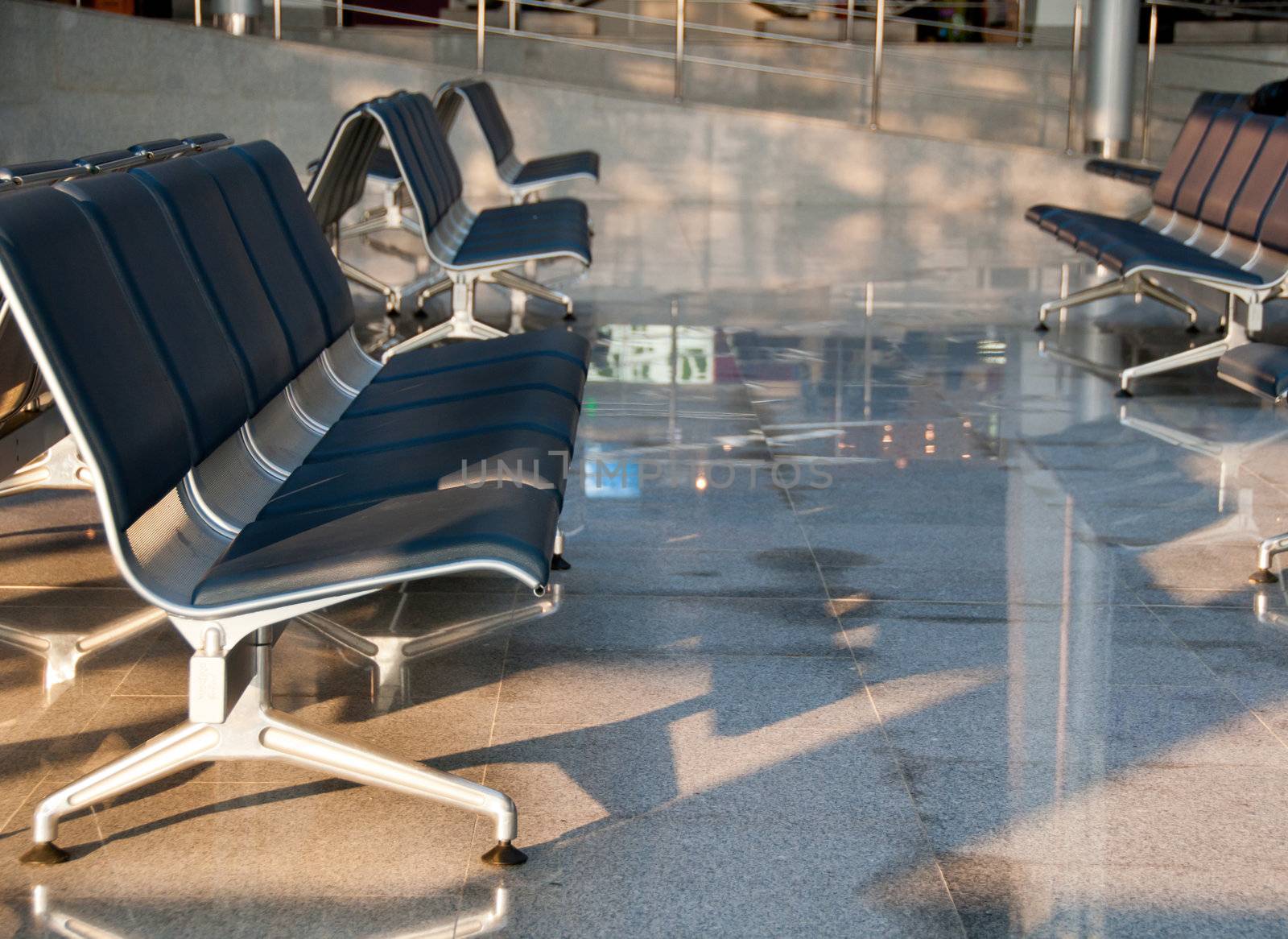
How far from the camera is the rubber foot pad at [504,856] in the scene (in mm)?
2025

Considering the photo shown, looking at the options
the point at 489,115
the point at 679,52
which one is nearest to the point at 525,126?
the point at 679,52

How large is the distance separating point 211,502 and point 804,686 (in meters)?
0.99

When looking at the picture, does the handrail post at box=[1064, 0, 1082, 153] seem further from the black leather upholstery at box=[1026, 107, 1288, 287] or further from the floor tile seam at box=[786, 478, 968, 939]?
the floor tile seam at box=[786, 478, 968, 939]

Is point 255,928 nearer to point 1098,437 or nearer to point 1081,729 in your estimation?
point 1081,729

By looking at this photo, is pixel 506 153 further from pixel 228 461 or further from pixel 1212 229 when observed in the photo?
pixel 228 461

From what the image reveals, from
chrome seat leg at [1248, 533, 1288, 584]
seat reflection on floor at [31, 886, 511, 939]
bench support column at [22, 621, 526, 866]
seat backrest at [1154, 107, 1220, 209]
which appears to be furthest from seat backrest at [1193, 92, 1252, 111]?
seat reflection on floor at [31, 886, 511, 939]

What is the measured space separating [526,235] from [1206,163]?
234cm

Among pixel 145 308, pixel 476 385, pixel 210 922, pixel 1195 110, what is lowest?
pixel 210 922

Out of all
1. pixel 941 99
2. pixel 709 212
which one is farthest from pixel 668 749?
pixel 941 99

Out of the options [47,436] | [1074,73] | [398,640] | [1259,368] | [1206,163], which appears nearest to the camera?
[398,640]

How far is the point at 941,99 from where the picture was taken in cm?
1177

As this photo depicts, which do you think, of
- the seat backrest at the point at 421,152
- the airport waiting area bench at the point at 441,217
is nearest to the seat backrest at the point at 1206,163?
the airport waiting area bench at the point at 441,217

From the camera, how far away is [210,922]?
74.7 inches

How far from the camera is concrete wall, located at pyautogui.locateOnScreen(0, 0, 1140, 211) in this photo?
9.51 m
